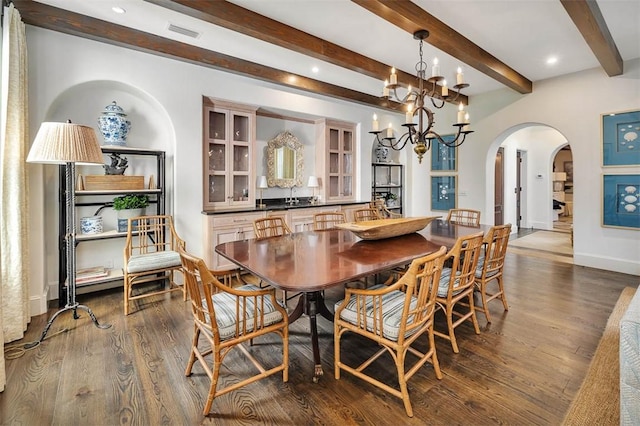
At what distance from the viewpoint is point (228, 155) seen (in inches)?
176

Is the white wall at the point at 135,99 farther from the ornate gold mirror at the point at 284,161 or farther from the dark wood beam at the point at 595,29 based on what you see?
the dark wood beam at the point at 595,29

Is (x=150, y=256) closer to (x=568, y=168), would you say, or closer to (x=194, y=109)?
(x=194, y=109)

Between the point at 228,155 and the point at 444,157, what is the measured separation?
432 cm

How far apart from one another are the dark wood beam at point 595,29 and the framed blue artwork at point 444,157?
8.37 ft

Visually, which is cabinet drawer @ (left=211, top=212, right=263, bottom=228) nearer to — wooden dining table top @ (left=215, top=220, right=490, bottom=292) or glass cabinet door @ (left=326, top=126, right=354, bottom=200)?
wooden dining table top @ (left=215, top=220, right=490, bottom=292)

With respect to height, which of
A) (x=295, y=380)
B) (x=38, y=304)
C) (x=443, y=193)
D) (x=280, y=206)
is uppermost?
(x=443, y=193)

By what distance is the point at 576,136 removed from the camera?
473 centimetres

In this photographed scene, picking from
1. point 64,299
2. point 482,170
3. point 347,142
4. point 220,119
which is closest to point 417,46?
point 347,142

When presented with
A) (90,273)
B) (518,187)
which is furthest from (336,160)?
(518,187)

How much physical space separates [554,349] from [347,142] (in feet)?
14.3

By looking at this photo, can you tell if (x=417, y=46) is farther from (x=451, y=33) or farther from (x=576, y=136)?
(x=576, y=136)

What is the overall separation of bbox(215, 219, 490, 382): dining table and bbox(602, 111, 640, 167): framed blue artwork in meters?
3.05

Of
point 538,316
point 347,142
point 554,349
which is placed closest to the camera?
point 554,349

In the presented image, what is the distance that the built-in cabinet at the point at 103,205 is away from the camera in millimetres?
3217
